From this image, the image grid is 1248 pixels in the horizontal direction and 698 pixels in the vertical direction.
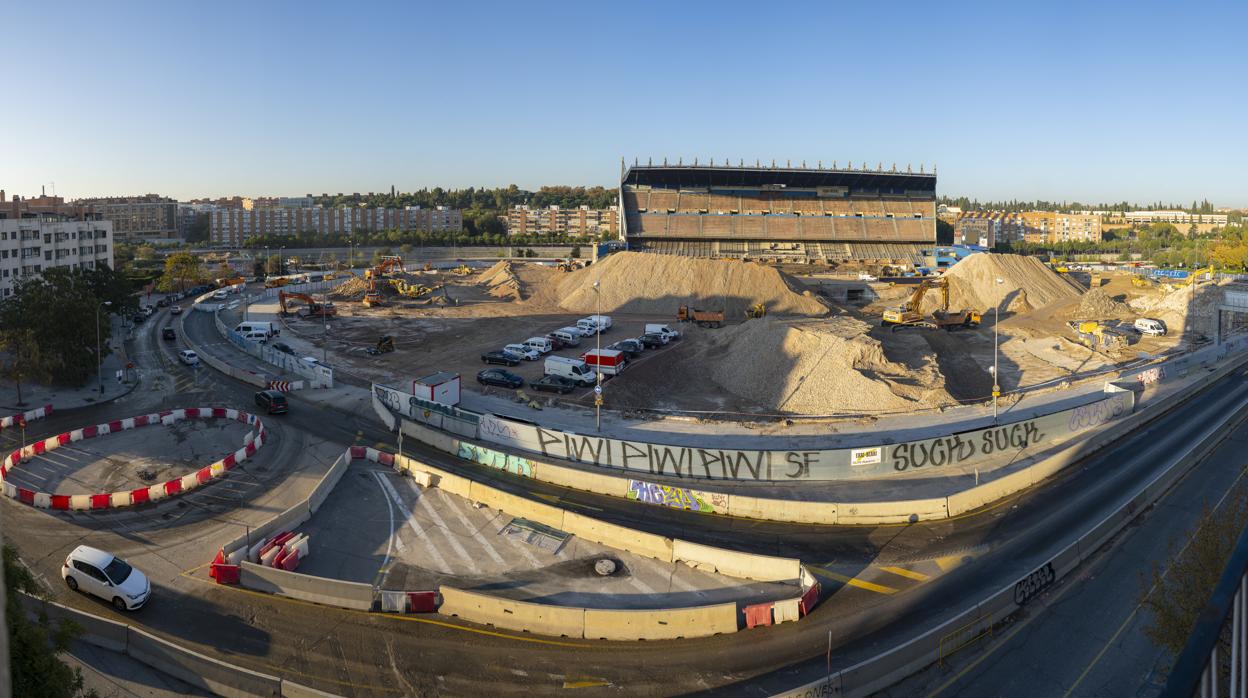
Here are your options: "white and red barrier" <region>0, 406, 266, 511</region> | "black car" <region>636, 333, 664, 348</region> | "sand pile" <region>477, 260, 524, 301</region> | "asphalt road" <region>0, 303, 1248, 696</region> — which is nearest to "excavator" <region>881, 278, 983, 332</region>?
"black car" <region>636, 333, 664, 348</region>

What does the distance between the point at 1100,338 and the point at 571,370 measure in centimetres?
4077

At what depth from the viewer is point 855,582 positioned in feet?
75.2

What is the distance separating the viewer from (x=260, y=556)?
23312 mm

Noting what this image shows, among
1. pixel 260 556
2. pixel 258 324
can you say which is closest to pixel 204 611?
pixel 260 556

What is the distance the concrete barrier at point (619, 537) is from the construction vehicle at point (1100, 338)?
153 feet

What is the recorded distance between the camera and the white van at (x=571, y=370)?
45375 millimetres

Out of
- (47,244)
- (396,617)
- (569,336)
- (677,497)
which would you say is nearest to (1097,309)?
(569,336)

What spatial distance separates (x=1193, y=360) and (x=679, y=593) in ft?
155

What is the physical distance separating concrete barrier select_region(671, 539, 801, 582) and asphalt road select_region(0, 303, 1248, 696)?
4.11 feet

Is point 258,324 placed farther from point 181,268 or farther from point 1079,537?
point 1079,537

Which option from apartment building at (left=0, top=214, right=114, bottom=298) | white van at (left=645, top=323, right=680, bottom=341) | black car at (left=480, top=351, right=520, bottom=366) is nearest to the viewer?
black car at (left=480, top=351, right=520, bottom=366)

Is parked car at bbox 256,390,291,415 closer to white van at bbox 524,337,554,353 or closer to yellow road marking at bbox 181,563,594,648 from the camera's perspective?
yellow road marking at bbox 181,563,594,648

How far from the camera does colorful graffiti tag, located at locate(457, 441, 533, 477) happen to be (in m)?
31.6

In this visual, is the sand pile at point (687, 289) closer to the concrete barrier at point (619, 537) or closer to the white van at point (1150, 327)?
the white van at point (1150, 327)
